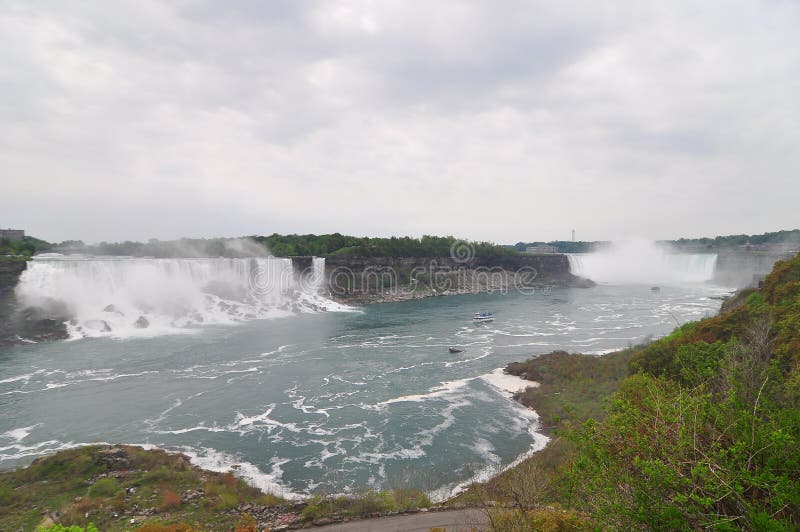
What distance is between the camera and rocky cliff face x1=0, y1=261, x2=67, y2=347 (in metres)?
36.3

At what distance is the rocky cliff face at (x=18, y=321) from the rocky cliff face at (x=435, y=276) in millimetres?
34246

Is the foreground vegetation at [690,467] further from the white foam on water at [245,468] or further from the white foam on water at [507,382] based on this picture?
the white foam on water at [507,382]

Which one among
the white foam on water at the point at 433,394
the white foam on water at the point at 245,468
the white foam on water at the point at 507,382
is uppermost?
the white foam on water at the point at 507,382

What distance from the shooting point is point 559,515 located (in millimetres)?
8031

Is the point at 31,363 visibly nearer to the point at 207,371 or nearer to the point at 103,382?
the point at 103,382

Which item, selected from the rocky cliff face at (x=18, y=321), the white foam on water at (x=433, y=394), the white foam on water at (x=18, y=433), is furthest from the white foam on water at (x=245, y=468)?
the rocky cliff face at (x=18, y=321)

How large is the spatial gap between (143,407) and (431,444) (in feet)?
50.9

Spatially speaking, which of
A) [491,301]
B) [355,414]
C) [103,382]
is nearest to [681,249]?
[491,301]

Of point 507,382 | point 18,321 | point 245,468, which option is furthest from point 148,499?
point 18,321

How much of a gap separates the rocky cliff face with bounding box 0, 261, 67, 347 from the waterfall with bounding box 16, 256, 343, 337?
720 millimetres

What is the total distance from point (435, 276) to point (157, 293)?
47696mm

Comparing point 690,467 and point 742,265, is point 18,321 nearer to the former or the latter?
point 690,467

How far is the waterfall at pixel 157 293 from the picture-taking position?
41469 millimetres

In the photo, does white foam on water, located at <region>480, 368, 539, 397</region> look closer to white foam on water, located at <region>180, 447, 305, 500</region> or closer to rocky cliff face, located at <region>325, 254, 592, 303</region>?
white foam on water, located at <region>180, 447, 305, 500</region>
